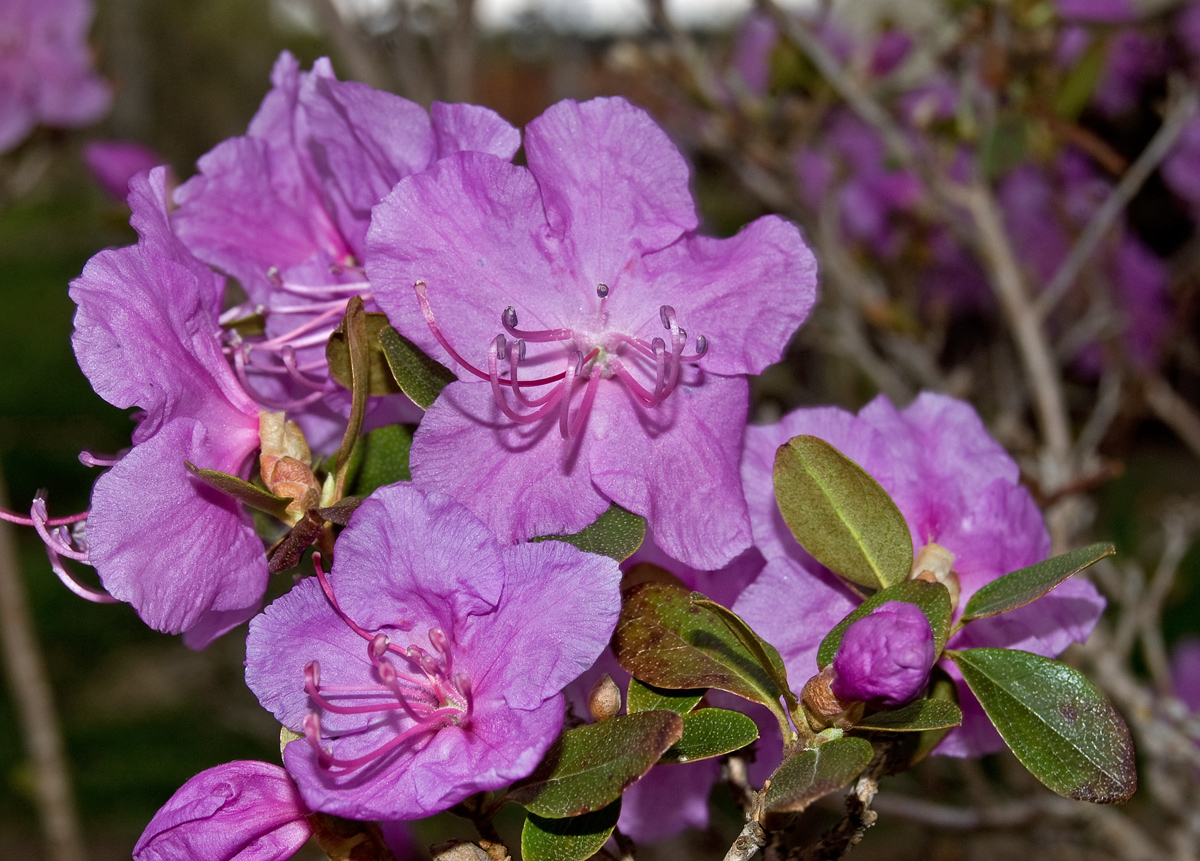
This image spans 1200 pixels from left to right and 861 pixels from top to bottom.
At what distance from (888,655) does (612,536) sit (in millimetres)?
197

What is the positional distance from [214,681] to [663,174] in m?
3.26

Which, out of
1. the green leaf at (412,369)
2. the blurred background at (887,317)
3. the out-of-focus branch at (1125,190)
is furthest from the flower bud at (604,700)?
the out-of-focus branch at (1125,190)

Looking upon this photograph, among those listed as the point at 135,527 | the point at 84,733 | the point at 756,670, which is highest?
the point at 135,527

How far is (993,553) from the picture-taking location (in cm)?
82

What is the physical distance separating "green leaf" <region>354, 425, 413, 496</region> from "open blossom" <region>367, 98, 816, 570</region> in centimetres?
7

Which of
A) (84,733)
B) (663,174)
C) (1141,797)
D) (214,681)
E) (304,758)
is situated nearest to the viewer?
(304,758)

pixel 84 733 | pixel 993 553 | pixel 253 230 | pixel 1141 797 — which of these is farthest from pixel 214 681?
pixel 993 553

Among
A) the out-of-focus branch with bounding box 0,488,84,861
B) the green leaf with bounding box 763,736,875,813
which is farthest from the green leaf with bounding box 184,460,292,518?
the out-of-focus branch with bounding box 0,488,84,861

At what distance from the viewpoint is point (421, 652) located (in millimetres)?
699

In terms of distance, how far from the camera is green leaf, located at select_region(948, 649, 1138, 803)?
0.68 m

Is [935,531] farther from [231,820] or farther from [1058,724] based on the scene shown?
[231,820]

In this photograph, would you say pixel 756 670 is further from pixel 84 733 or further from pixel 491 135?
pixel 84 733

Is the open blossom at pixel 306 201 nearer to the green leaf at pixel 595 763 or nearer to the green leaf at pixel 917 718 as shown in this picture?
the green leaf at pixel 595 763

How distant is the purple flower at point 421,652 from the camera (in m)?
0.65
